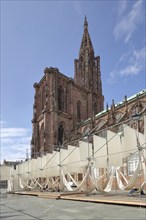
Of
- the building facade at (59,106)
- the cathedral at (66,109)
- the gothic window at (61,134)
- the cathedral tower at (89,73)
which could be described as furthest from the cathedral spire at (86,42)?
the gothic window at (61,134)

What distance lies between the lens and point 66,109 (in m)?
60.4

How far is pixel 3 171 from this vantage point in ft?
235

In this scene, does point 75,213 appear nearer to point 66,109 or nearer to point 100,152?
point 100,152

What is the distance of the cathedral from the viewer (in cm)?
5062

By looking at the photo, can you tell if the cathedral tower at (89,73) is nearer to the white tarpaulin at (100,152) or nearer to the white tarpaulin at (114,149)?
the white tarpaulin at (100,152)

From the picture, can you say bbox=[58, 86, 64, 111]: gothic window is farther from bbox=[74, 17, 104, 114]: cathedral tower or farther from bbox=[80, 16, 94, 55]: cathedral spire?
bbox=[80, 16, 94, 55]: cathedral spire

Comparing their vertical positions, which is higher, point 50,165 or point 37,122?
point 37,122

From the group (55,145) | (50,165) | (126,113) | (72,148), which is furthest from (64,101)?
(72,148)

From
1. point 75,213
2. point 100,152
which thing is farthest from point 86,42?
point 75,213

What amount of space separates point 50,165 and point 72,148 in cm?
673

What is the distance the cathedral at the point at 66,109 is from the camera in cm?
5062

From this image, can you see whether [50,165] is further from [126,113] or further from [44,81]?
[44,81]

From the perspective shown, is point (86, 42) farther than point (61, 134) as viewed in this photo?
Yes

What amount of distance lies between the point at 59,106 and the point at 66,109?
1916mm
